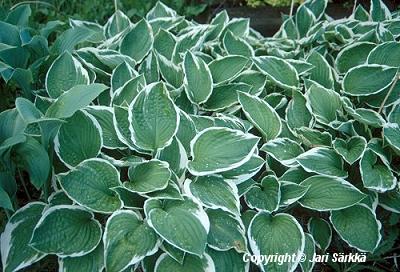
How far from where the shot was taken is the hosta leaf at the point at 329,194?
1583 mm

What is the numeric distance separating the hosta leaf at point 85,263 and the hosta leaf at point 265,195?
460mm

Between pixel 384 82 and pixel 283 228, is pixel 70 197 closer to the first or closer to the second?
pixel 283 228

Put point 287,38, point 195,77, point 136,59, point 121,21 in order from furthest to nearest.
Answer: point 287,38, point 121,21, point 136,59, point 195,77

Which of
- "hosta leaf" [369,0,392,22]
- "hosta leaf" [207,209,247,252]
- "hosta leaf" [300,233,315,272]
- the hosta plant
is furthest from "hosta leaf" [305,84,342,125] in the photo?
"hosta leaf" [369,0,392,22]

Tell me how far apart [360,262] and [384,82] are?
635 millimetres

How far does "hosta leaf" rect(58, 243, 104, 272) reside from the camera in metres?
1.40

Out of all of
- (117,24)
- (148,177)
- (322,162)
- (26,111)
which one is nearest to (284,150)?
(322,162)

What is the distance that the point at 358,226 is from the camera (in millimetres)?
1618

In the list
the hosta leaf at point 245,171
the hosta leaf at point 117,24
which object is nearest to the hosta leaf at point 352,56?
the hosta leaf at point 245,171

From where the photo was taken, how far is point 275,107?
6.28ft

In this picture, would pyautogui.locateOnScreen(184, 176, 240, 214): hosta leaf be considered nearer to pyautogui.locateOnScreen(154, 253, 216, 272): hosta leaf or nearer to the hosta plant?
the hosta plant

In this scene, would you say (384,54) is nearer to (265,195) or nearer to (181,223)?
(265,195)

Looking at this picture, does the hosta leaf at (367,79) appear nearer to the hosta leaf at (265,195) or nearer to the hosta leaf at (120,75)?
the hosta leaf at (265,195)

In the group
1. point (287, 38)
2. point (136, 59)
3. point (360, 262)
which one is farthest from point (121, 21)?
point (360, 262)
